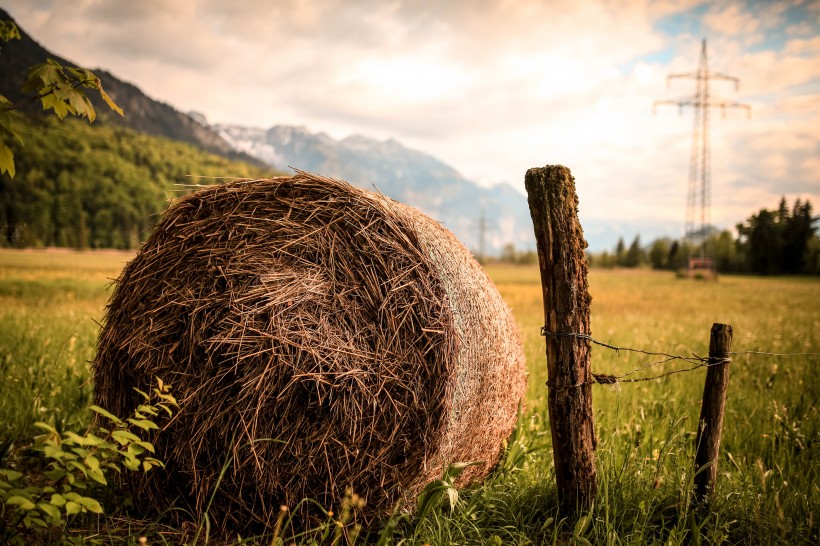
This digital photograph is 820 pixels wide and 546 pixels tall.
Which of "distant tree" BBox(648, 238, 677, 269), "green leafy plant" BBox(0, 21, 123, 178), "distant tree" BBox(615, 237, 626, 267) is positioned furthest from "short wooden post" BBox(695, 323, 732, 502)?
"distant tree" BBox(615, 237, 626, 267)

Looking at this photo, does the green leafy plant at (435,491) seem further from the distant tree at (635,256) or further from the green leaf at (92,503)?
the distant tree at (635,256)

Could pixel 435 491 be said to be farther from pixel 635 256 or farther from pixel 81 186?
pixel 635 256

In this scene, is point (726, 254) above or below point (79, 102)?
above

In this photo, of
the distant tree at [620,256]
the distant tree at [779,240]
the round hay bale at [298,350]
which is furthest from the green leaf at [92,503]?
the distant tree at [620,256]

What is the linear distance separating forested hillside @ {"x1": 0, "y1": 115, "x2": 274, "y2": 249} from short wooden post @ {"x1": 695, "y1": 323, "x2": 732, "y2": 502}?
22.9m

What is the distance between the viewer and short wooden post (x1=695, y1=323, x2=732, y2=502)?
10.5 feet

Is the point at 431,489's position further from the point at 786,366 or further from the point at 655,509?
the point at 786,366

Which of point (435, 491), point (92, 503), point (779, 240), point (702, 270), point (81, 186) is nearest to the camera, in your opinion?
point (92, 503)

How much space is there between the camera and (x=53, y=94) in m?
2.79

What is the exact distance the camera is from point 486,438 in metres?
3.80

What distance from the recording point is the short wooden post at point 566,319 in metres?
3.16

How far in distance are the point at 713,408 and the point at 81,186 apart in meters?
45.5

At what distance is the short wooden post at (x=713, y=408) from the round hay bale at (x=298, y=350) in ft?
4.71

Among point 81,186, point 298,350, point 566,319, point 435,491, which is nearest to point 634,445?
point 566,319
